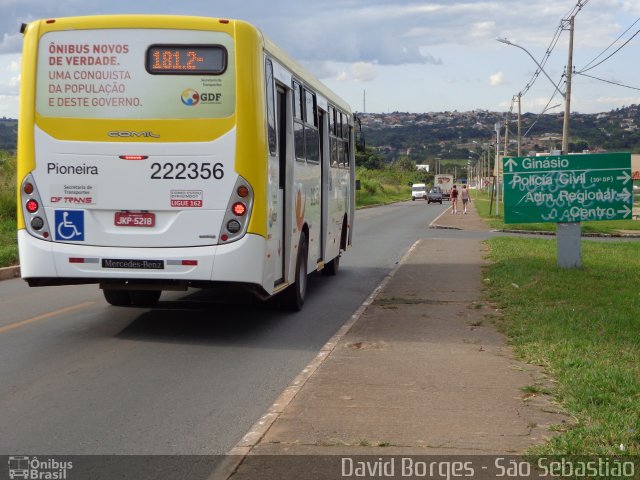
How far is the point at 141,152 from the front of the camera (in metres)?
9.91

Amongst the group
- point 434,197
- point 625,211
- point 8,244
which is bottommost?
point 434,197

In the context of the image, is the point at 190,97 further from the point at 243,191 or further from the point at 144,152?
the point at 243,191

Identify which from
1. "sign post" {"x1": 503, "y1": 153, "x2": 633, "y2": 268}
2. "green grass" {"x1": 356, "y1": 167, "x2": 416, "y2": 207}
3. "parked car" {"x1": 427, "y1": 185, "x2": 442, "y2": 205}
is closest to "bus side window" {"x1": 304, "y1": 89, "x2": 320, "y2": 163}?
"sign post" {"x1": 503, "y1": 153, "x2": 633, "y2": 268}

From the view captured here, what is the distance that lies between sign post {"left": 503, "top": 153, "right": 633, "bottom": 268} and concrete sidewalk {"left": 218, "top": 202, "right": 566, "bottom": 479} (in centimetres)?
592

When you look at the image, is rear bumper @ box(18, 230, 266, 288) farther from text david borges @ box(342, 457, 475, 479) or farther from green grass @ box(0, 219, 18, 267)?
green grass @ box(0, 219, 18, 267)

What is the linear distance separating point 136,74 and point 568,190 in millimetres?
9933

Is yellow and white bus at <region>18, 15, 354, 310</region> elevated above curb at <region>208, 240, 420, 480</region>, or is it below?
above

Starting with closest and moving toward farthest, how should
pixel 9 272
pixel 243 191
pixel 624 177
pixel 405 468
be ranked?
pixel 405 468
pixel 243 191
pixel 9 272
pixel 624 177

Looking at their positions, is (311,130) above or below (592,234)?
above

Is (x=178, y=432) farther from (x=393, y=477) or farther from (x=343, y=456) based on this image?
(x=393, y=477)

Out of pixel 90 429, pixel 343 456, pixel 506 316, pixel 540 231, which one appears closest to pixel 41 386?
pixel 90 429

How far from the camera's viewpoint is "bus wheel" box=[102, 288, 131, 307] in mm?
12594

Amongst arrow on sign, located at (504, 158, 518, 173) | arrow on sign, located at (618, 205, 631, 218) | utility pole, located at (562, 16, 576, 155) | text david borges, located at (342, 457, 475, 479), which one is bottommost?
text david borges, located at (342, 457, 475, 479)

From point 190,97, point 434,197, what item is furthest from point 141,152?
point 434,197
